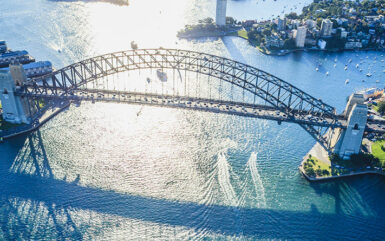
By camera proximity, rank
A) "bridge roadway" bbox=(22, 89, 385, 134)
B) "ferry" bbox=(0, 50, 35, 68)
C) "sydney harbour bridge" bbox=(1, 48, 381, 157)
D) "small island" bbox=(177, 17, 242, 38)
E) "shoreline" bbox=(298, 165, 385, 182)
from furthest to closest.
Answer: "small island" bbox=(177, 17, 242, 38) → "ferry" bbox=(0, 50, 35, 68) → "sydney harbour bridge" bbox=(1, 48, 381, 157) → "bridge roadway" bbox=(22, 89, 385, 134) → "shoreline" bbox=(298, 165, 385, 182)

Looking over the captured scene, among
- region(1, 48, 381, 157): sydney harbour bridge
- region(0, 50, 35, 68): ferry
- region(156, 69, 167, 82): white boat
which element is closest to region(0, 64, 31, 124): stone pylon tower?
region(1, 48, 381, 157): sydney harbour bridge

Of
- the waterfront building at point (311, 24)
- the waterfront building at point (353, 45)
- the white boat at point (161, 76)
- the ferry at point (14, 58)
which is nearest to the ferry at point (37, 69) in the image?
the ferry at point (14, 58)

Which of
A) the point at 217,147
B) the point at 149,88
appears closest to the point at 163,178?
the point at 217,147

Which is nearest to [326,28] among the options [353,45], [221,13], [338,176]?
[353,45]

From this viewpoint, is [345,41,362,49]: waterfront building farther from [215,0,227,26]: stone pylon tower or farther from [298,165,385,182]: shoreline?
[298,165,385,182]: shoreline

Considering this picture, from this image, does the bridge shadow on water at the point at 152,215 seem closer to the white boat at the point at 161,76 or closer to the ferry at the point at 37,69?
the white boat at the point at 161,76

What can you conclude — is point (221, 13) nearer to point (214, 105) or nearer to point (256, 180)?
point (214, 105)

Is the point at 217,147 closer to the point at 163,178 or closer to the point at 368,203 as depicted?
the point at 163,178
